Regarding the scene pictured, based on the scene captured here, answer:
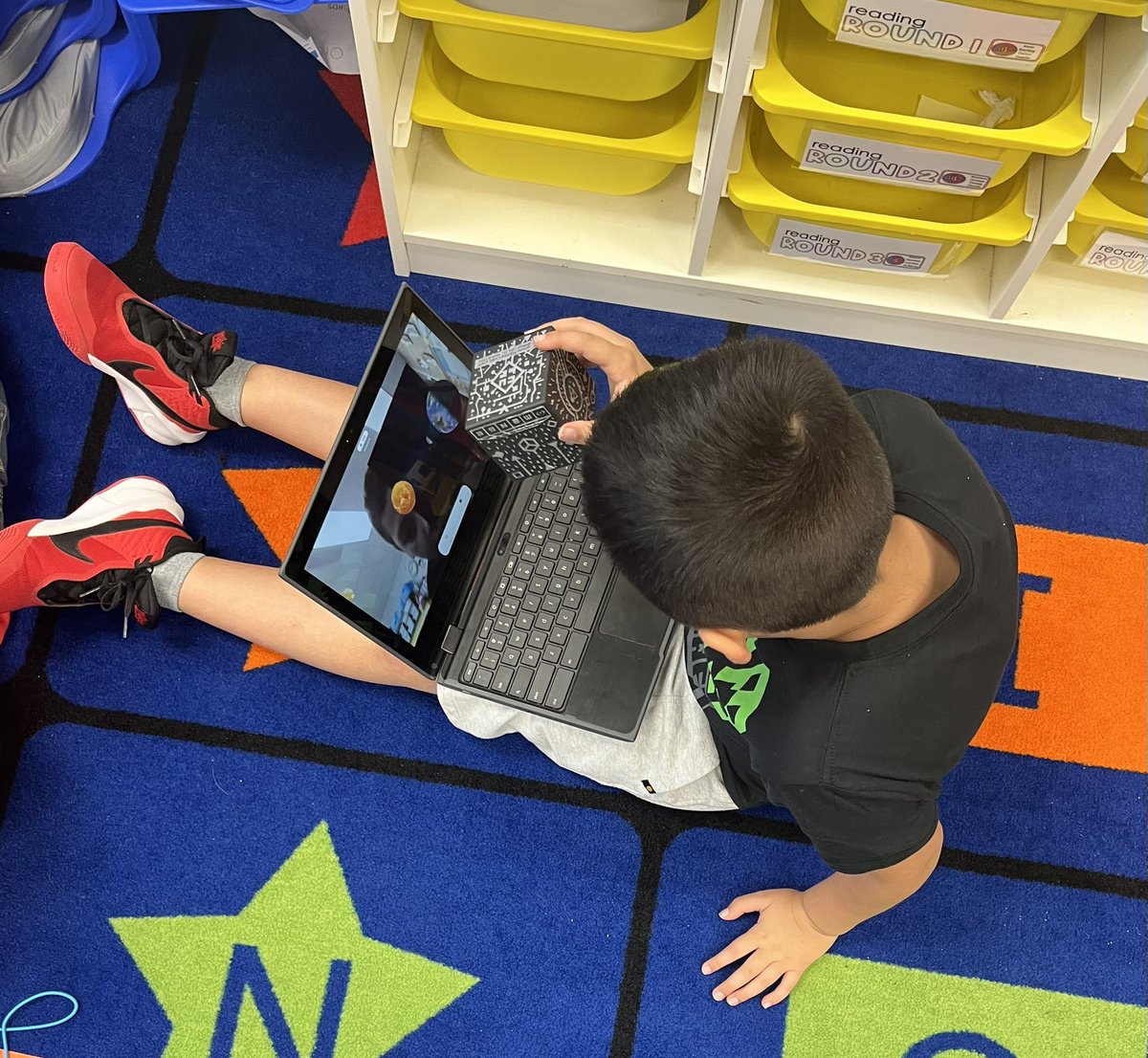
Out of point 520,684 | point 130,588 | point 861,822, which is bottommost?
point 130,588

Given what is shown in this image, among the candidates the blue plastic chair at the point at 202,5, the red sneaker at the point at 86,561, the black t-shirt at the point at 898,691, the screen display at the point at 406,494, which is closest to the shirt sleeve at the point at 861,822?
the black t-shirt at the point at 898,691

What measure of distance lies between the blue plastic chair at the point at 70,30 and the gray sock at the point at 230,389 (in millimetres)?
472

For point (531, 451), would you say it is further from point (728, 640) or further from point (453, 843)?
point (453, 843)

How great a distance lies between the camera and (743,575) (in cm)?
68

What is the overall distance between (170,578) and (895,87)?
0.91 meters

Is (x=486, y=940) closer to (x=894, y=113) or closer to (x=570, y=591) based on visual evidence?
(x=570, y=591)

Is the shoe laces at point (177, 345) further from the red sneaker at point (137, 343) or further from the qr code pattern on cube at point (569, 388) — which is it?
the qr code pattern on cube at point (569, 388)

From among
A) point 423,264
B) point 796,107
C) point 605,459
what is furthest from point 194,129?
point 605,459

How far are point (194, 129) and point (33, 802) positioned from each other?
86cm

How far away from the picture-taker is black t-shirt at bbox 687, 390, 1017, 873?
31.1 inches

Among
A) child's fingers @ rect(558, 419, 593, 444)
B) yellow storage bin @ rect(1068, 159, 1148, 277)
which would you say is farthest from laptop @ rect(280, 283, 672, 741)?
yellow storage bin @ rect(1068, 159, 1148, 277)

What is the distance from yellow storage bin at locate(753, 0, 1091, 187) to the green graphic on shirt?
1.73 ft

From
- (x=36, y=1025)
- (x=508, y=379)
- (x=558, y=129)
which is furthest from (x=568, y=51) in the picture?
(x=36, y=1025)

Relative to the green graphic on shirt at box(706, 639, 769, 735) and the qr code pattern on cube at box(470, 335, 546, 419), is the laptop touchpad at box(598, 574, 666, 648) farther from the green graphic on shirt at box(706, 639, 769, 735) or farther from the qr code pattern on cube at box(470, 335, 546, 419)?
the qr code pattern on cube at box(470, 335, 546, 419)
